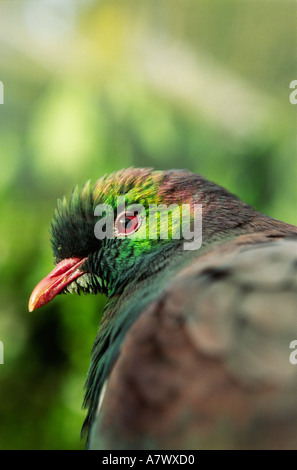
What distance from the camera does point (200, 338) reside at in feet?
3.52

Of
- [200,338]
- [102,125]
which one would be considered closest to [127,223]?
[200,338]

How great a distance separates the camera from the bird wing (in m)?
0.99

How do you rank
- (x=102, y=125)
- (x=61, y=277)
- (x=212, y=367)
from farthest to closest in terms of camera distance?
(x=102, y=125) → (x=61, y=277) → (x=212, y=367)

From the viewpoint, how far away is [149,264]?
151 cm

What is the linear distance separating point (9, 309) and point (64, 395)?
0.50 metres

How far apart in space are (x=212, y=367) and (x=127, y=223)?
2.25ft

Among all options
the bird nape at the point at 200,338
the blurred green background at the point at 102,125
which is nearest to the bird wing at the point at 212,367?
the bird nape at the point at 200,338

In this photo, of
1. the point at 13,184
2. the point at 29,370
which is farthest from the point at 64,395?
the point at 13,184

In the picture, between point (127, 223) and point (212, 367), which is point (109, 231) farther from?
point (212, 367)

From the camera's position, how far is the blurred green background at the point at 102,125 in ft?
8.55

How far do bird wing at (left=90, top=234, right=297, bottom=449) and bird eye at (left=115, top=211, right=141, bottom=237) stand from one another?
1.39 feet
